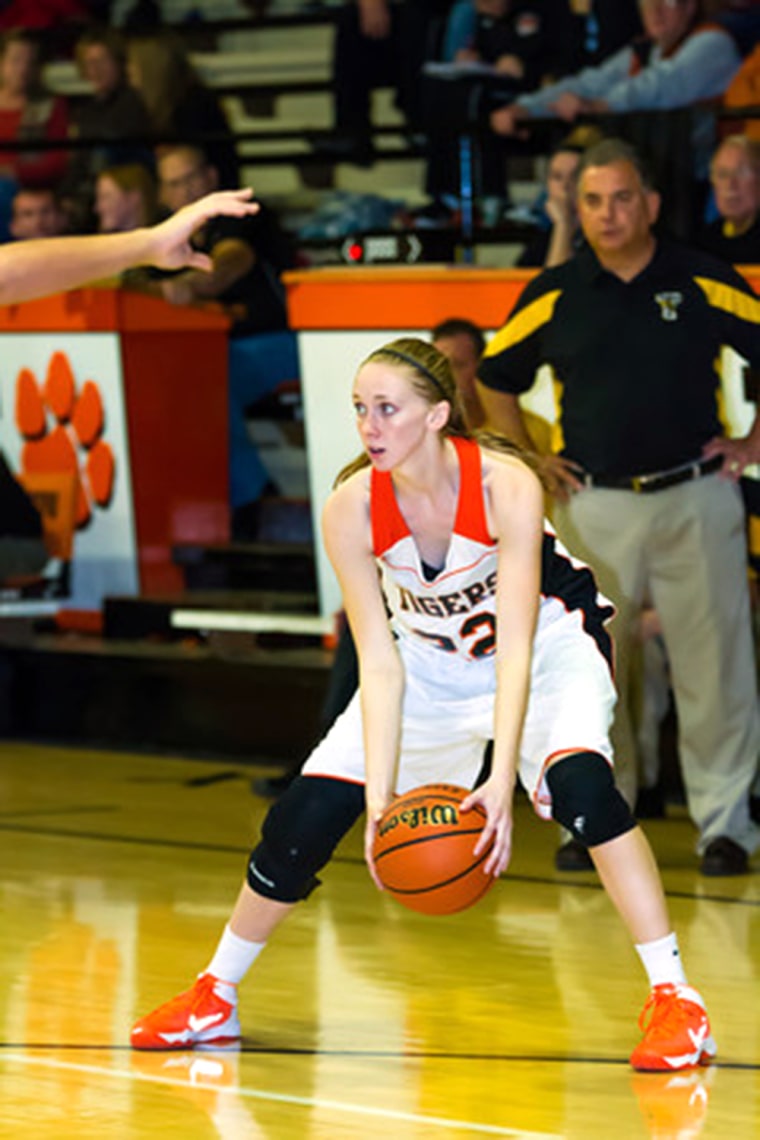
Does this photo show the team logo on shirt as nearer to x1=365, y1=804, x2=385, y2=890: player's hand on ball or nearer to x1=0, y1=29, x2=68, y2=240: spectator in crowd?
x1=365, y1=804, x2=385, y2=890: player's hand on ball

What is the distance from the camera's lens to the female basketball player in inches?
180

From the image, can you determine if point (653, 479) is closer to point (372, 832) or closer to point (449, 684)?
point (449, 684)

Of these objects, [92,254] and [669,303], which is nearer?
[92,254]

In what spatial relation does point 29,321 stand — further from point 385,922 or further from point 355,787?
point 355,787

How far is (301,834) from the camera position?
15.4 ft

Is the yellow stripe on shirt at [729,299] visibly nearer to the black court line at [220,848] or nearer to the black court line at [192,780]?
the black court line at [220,848]

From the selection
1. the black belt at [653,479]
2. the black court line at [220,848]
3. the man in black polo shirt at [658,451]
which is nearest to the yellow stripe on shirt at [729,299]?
the man in black polo shirt at [658,451]

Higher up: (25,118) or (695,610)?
(25,118)

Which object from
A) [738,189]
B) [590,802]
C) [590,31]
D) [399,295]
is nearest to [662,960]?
[590,802]

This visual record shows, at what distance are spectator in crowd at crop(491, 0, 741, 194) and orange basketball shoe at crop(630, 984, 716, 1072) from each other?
17.3 ft

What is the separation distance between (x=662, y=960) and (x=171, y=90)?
299 inches

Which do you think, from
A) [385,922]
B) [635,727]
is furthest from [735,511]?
[385,922]

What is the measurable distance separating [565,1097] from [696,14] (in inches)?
251

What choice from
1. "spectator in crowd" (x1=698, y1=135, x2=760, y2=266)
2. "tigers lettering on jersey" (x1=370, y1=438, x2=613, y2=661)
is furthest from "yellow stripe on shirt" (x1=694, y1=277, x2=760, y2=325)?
"tigers lettering on jersey" (x1=370, y1=438, x2=613, y2=661)
